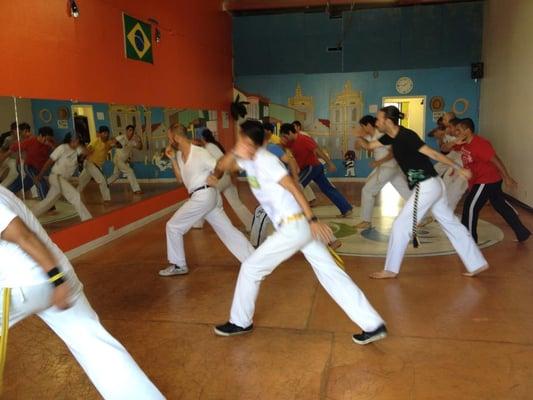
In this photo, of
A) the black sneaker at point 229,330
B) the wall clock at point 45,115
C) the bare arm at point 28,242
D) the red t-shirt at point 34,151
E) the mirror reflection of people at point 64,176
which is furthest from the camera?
the mirror reflection of people at point 64,176

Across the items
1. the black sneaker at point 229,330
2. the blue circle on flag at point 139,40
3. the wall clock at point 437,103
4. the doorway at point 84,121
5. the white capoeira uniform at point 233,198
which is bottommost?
the black sneaker at point 229,330

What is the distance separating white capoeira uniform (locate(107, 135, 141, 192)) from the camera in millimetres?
6648

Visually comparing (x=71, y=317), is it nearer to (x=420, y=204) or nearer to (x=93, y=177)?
(x=420, y=204)

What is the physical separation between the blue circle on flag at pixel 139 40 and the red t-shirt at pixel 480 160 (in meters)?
4.92

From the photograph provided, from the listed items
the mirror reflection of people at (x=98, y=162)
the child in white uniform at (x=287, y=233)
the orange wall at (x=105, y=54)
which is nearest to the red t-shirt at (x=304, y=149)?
the orange wall at (x=105, y=54)

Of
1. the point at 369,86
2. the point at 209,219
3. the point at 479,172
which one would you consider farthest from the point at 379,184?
the point at 369,86

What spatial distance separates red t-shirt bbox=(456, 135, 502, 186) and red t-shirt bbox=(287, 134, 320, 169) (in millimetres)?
2284

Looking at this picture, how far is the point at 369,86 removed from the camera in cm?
1178

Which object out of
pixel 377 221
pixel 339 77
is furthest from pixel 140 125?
pixel 339 77

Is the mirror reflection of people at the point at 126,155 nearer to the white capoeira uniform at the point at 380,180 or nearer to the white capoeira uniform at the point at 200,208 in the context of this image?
the white capoeira uniform at the point at 200,208

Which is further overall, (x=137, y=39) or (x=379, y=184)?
(x=137, y=39)

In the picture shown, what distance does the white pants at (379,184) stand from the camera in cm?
638

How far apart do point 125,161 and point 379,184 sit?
3814 mm

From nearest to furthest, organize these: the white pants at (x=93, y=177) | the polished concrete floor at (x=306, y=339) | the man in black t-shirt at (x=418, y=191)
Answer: the polished concrete floor at (x=306, y=339) < the man in black t-shirt at (x=418, y=191) < the white pants at (x=93, y=177)
